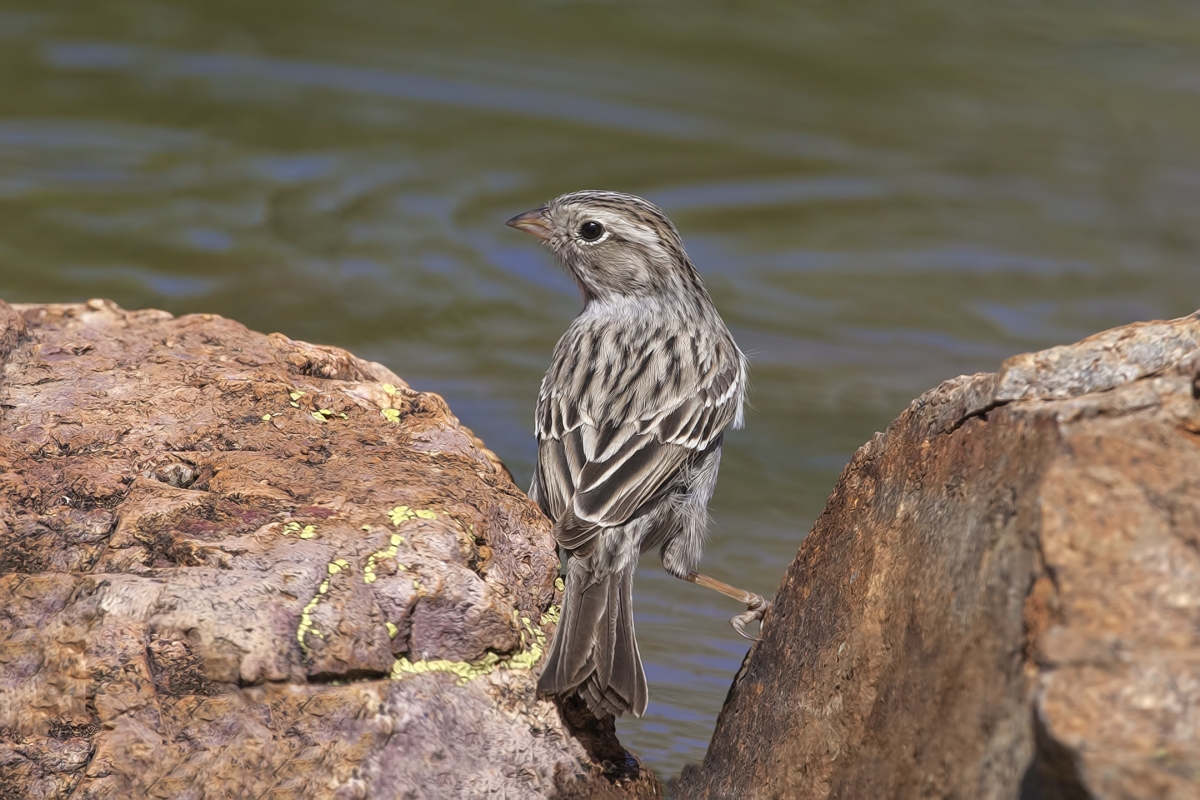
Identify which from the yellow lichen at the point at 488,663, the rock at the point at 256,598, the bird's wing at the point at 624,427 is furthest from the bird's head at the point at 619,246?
the yellow lichen at the point at 488,663

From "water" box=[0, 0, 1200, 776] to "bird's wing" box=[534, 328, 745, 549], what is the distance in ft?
11.9

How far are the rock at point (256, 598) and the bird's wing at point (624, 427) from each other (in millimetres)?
547

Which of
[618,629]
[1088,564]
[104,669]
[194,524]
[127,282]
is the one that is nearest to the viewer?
[1088,564]

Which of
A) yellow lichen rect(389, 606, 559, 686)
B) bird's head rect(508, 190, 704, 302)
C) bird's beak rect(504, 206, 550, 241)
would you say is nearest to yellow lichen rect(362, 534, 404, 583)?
yellow lichen rect(389, 606, 559, 686)

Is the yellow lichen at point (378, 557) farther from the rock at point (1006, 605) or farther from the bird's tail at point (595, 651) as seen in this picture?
the rock at point (1006, 605)

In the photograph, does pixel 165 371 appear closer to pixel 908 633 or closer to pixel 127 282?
pixel 908 633

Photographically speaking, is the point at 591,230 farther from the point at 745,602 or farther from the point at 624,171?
the point at 624,171

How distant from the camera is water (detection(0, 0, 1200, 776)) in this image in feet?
36.6

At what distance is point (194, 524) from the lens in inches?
152

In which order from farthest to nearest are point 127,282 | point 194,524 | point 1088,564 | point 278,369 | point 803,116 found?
point 803,116, point 127,282, point 278,369, point 194,524, point 1088,564

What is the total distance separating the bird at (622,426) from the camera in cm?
425

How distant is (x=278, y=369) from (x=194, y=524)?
1.03 m

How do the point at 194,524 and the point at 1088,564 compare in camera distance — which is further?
the point at 194,524

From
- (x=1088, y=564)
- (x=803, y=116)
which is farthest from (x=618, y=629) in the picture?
(x=803, y=116)
